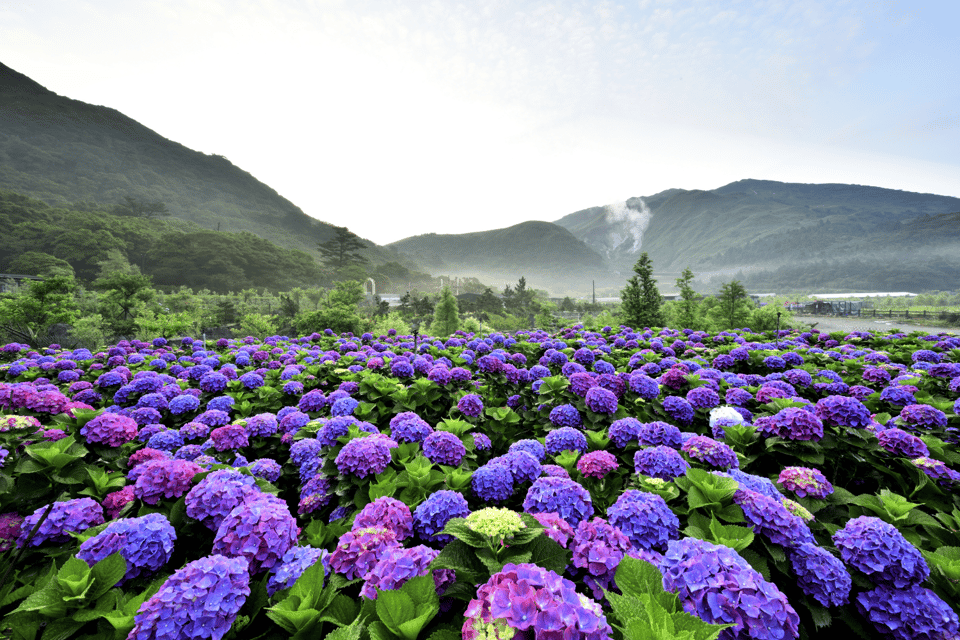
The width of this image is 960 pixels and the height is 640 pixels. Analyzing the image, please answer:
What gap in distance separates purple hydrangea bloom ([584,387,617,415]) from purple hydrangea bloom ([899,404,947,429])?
2.44m

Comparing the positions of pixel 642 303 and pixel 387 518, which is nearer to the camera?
pixel 387 518

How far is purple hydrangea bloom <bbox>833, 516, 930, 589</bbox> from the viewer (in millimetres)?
1492

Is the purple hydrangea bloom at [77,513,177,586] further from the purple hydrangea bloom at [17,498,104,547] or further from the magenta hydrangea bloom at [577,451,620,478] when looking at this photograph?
the magenta hydrangea bloom at [577,451,620,478]

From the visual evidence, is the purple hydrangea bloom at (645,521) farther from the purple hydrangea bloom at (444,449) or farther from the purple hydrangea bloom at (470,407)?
the purple hydrangea bloom at (470,407)

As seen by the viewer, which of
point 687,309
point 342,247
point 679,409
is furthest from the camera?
point 342,247

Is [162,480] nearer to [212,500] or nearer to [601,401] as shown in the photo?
[212,500]

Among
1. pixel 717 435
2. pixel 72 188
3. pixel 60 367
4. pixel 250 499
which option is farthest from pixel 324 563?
pixel 72 188

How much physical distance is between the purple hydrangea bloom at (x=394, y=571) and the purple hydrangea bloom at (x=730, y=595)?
2.98ft

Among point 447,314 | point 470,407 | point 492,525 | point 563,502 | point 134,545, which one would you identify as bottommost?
point 447,314

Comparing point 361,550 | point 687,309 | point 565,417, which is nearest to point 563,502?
point 361,550

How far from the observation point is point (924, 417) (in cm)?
304

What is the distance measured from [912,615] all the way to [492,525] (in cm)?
173

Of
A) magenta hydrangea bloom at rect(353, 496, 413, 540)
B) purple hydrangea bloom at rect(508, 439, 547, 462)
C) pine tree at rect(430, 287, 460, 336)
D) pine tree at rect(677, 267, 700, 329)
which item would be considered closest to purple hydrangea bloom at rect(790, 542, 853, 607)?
purple hydrangea bloom at rect(508, 439, 547, 462)

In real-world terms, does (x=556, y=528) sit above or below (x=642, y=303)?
above
